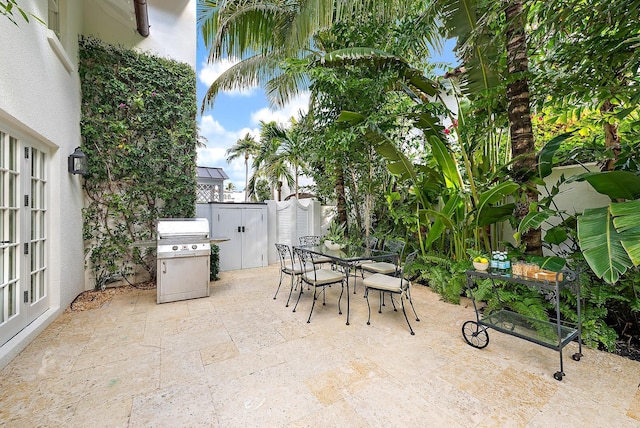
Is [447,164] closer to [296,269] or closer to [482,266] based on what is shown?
[482,266]

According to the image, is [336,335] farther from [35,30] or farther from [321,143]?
[35,30]

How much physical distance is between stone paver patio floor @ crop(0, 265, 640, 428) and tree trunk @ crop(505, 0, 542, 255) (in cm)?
145

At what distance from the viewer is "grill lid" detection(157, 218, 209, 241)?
427cm

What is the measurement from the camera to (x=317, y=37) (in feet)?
18.2

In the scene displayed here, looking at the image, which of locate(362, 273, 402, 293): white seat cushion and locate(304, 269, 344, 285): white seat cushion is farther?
locate(304, 269, 344, 285): white seat cushion

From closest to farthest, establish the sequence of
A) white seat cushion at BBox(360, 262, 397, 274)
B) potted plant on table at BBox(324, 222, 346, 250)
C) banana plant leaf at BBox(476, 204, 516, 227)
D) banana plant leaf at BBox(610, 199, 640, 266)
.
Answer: banana plant leaf at BBox(610, 199, 640, 266) < banana plant leaf at BBox(476, 204, 516, 227) < white seat cushion at BBox(360, 262, 397, 274) < potted plant on table at BBox(324, 222, 346, 250)

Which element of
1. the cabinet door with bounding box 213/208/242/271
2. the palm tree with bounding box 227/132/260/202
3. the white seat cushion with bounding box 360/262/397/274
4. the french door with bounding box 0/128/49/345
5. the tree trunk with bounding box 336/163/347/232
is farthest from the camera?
the palm tree with bounding box 227/132/260/202

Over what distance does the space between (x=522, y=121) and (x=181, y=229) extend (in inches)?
199

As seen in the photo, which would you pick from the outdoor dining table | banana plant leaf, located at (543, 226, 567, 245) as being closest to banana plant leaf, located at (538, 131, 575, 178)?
banana plant leaf, located at (543, 226, 567, 245)

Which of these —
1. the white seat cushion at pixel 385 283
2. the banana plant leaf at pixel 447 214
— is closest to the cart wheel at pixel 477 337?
the white seat cushion at pixel 385 283

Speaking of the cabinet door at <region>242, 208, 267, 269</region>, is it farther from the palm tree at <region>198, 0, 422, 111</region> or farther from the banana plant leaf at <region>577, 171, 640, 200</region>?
the banana plant leaf at <region>577, 171, 640, 200</region>

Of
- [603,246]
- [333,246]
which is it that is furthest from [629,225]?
[333,246]

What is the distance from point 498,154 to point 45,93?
249 inches

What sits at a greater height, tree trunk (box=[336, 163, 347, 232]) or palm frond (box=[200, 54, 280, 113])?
palm frond (box=[200, 54, 280, 113])
